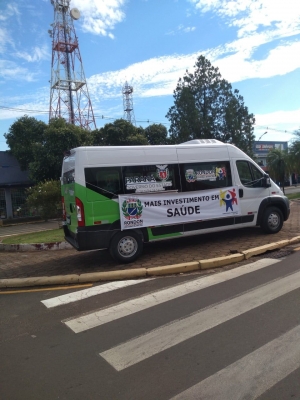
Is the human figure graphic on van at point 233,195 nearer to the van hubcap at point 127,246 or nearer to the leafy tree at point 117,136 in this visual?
the van hubcap at point 127,246

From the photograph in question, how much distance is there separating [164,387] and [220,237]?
6.76 meters

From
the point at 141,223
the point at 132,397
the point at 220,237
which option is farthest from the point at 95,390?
the point at 220,237

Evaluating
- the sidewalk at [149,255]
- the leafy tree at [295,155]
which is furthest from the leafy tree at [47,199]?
the leafy tree at [295,155]

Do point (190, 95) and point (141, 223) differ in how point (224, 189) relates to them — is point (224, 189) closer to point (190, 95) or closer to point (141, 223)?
point (141, 223)

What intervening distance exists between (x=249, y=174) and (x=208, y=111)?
2316 cm

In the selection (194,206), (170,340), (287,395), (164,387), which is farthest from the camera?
(194,206)

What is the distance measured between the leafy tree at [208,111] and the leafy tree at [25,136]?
38.1ft

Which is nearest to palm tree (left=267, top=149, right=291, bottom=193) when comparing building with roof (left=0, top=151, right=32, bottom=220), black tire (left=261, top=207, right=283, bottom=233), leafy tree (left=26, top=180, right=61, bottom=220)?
building with roof (left=0, top=151, right=32, bottom=220)

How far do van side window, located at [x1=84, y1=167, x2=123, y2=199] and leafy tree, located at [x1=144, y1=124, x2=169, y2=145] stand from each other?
79.2 ft

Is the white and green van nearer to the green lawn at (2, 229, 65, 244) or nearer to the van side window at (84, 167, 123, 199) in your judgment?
the van side window at (84, 167, 123, 199)

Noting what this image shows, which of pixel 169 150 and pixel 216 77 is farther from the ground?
pixel 216 77

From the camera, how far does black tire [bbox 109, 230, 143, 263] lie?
724cm

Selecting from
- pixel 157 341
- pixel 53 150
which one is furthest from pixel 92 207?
pixel 53 150

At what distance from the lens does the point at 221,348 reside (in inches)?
139
